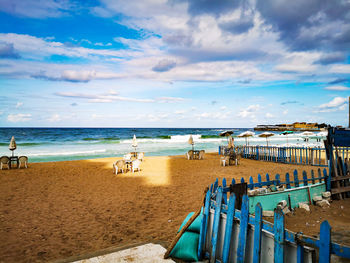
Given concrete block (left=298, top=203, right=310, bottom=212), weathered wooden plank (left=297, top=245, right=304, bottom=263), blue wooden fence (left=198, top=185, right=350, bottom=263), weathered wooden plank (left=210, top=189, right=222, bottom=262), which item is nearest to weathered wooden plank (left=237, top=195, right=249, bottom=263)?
blue wooden fence (left=198, top=185, right=350, bottom=263)

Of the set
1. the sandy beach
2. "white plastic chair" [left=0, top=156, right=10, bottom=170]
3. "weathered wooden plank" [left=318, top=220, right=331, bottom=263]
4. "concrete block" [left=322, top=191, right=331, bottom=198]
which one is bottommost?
the sandy beach

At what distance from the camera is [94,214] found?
6250mm

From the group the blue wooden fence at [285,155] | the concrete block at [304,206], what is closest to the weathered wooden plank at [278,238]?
the concrete block at [304,206]

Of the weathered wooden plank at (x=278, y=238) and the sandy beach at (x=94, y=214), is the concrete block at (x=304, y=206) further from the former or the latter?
the weathered wooden plank at (x=278, y=238)

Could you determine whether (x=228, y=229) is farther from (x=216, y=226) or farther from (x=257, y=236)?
(x=257, y=236)

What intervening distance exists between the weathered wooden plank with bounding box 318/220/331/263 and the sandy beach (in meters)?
Result: 2.81

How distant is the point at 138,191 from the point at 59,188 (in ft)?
10.9

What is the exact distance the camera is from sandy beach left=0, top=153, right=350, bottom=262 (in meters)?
4.52

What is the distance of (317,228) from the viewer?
15.5ft

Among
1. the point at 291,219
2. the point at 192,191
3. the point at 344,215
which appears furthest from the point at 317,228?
the point at 192,191

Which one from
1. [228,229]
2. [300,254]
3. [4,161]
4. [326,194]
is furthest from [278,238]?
[4,161]

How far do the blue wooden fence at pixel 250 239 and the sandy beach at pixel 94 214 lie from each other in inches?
49.8

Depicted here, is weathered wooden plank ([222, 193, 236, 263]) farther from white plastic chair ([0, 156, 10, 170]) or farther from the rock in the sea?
white plastic chair ([0, 156, 10, 170])

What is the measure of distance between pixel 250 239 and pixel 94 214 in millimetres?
4737
